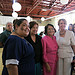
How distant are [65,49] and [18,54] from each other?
3.46ft

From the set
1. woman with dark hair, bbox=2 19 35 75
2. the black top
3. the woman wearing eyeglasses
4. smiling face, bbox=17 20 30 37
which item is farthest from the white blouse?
smiling face, bbox=17 20 30 37

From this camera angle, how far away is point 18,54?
34.2 inches

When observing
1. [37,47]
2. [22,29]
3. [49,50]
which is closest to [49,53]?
[49,50]

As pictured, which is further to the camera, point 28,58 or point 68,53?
point 68,53

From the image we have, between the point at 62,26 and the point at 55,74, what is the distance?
0.95 meters

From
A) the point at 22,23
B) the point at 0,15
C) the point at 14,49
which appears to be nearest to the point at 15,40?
the point at 14,49

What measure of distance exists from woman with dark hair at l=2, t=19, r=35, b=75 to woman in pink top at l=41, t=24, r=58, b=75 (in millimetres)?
529

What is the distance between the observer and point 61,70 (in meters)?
1.69

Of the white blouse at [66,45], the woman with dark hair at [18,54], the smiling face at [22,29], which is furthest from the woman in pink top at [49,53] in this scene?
the smiling face at [22,29]

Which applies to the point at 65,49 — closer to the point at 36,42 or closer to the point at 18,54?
the point at 36,42

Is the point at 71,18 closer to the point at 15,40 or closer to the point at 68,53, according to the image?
the point at 68,53

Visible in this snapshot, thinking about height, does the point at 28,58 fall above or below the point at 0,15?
below

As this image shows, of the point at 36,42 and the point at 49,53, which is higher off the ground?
the point at 36,42

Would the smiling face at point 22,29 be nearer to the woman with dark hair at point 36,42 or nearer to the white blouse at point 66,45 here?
the woman with dark hair at point 36,42
